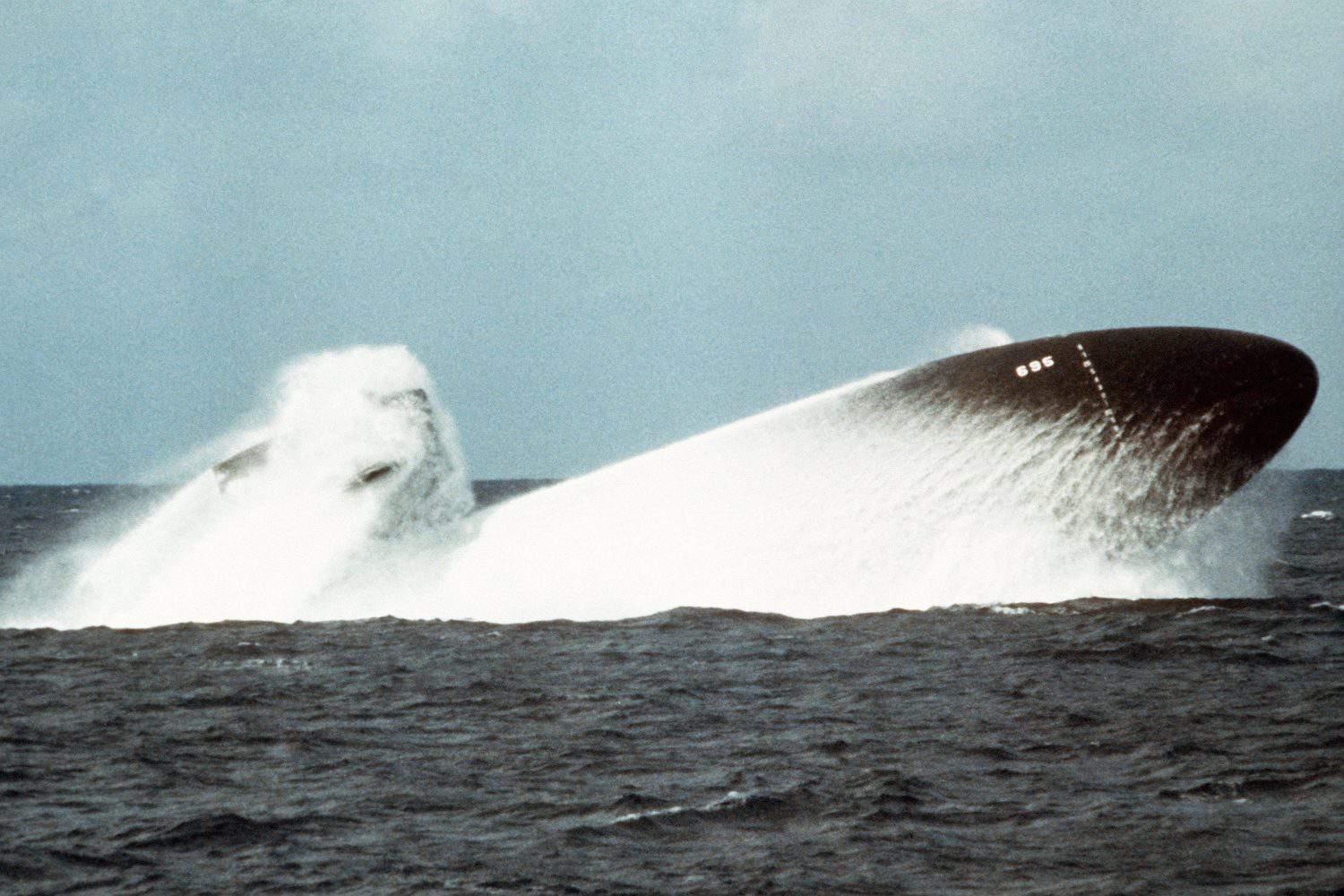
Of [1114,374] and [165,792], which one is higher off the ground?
[1114,374]

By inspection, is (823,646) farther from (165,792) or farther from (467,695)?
(165,792)

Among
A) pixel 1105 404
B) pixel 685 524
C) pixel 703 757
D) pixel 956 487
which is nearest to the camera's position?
pixel 703 757

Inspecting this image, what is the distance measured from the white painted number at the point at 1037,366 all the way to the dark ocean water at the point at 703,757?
4.28 meters

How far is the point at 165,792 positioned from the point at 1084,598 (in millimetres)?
17719

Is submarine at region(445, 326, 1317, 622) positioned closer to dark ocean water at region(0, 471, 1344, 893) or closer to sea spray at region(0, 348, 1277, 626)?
sea spray at region(0, 348, 1277, 626)

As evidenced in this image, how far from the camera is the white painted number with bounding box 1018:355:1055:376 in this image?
25094mm

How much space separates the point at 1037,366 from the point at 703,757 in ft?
39.3

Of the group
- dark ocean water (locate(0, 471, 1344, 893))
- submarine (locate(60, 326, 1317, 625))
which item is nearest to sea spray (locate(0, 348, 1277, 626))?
submarine (locate(60, 326, 1317, 625))

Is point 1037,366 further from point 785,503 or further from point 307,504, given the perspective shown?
point 307,504

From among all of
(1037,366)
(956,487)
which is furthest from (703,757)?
(1037,366)

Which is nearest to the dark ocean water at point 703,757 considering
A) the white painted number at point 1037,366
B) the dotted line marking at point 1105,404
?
the dotted line marking at point 1105,404

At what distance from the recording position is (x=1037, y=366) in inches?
992

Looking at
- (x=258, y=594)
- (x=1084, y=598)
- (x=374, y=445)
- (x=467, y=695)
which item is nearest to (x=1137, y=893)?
(x=467, y=695)

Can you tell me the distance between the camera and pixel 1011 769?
49.1 feet
